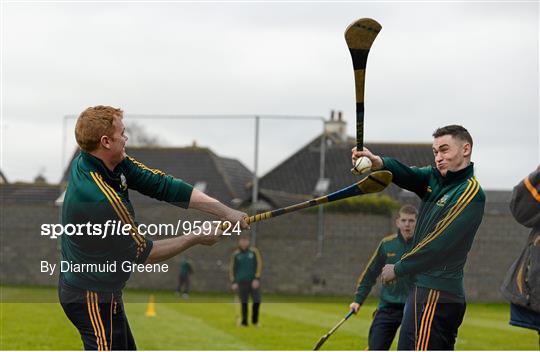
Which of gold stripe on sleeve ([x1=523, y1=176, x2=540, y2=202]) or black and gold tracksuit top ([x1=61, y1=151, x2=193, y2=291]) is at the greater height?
gold stripe on sleeve ([x1=523, y1=176, x2=540, y2=202])

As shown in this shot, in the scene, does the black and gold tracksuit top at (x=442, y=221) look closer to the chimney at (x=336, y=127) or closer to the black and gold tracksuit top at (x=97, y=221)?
the black and gold tracksuit top at (x=97, y=221)

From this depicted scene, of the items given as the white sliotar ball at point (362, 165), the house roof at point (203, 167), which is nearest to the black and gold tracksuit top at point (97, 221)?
the white sliotar ball at point (362, 165)

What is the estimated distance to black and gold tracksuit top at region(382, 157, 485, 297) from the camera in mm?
8453

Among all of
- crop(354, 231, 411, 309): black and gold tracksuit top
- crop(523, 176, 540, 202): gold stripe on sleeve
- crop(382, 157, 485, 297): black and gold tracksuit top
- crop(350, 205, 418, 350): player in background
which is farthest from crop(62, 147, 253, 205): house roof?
crop(523, 176, 540, 202): gold stripe on sleeve

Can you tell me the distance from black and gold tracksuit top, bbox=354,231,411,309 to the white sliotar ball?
119 inches

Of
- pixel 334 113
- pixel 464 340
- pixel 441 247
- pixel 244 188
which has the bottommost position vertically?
pixel 464 340

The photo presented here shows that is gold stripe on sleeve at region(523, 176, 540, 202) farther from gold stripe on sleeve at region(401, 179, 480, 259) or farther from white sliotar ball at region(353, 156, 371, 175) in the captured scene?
white sliotar ball at region(353, 156, 371, 175)

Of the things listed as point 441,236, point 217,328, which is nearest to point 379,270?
point 441,236

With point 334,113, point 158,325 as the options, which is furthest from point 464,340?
point 334,113

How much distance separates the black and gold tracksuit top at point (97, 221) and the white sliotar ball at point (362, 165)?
1586mm

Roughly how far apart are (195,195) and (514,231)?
7785 mm

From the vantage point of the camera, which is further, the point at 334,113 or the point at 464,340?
the point at 334,113

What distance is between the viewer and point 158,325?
20281 mm

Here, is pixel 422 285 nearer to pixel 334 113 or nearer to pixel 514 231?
pixel 514 231
